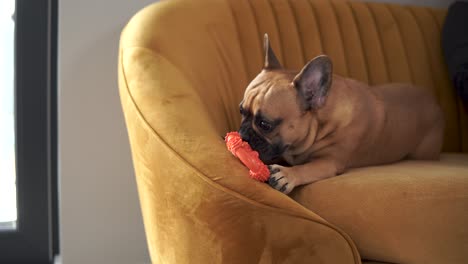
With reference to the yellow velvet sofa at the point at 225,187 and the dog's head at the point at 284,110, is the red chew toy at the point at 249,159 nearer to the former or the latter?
the yellow velvet sofa at the point at 225,187

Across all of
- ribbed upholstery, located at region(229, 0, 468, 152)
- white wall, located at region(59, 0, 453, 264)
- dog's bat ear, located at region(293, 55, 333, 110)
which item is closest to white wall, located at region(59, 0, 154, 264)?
white wall, located at region(59, 0, 453, 264)

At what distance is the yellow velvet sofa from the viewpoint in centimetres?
109

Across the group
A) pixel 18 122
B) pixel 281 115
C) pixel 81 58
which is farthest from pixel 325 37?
pixel 18 122

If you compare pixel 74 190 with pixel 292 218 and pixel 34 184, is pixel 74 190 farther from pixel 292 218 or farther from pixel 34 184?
pixel 292 218

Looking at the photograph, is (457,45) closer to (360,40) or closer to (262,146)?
(360,40)

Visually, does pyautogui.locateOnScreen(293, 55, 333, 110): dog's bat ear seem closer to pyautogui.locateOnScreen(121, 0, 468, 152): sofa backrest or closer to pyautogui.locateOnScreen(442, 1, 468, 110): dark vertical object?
pyautogui.locateOnScreen(121, 0, 468, 152): sofa backrest

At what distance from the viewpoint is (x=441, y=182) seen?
120 cm

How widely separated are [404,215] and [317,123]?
0.43 metres

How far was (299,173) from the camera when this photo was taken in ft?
4.29

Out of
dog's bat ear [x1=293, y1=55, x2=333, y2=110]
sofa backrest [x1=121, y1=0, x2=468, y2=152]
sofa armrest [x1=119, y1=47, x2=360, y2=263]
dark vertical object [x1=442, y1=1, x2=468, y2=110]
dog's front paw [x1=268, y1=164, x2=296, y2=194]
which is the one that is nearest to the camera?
sofa armrest [x1=119, y1=47, x2=360, y2=263]

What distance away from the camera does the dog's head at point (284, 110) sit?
143 centimetres

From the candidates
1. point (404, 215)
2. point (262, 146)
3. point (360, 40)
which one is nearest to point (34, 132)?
point (262, 146)

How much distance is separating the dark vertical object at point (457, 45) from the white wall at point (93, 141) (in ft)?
3.75

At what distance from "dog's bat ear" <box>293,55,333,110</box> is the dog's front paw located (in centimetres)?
26
